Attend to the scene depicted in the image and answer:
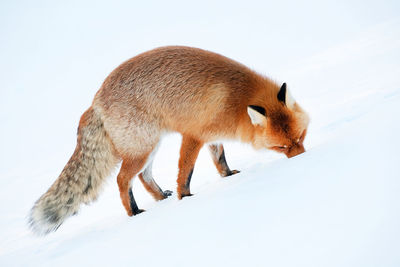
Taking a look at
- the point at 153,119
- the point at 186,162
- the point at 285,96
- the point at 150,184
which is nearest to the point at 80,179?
the point at 150,184

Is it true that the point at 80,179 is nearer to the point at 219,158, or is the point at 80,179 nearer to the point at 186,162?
the point at 186,162

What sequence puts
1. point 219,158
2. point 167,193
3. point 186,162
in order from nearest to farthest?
point 186,162
point 219,158
point 167,193

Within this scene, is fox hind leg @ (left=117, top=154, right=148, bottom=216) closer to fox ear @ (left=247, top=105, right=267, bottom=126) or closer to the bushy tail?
the bushy tail

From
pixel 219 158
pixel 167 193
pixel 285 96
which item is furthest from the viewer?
pixel 167 193

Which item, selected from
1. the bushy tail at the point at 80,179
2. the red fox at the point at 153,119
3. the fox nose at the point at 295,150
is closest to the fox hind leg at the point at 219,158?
the red fox at the point at 153,119

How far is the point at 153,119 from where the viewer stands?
10.4ft

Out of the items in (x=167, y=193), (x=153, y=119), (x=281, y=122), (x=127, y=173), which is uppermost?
(x=153, y=119)

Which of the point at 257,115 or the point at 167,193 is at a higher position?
the point at 257,115

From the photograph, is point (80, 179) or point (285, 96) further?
point (80, 179)

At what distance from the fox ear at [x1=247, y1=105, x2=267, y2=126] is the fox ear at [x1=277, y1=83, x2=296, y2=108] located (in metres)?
0.20

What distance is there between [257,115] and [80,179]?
182 centimetres

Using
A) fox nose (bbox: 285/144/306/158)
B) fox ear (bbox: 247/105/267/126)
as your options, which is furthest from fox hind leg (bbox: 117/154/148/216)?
fox nose (bbox: 285/144/306/158)

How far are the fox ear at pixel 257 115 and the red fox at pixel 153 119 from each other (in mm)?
92

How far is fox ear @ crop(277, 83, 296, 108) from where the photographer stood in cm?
274
